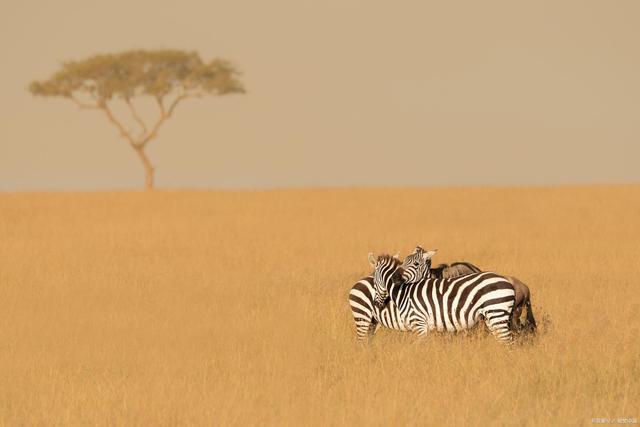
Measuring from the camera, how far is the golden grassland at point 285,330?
947 cm

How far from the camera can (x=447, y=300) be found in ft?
38.0

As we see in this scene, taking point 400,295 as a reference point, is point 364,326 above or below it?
below

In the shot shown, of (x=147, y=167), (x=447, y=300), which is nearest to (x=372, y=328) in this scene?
(x=447, y=300)

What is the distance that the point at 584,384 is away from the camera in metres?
10.1

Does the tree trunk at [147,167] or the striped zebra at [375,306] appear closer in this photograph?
the striped zebra at [375,306]

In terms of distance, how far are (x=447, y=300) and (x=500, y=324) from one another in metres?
0.77

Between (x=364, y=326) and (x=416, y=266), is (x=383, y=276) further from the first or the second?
(x=364, y=326)

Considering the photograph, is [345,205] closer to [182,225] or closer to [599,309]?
A: [182,225]

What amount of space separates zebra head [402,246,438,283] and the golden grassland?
0.92 metres

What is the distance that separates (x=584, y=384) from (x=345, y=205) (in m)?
29.5

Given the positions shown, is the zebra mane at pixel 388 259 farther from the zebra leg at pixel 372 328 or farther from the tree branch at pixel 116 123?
the tree branch at pixel 116 123

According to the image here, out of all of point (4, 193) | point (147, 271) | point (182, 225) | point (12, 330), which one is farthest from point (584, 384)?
point (4, 193)

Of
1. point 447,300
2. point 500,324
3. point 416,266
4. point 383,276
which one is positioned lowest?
point 500,324

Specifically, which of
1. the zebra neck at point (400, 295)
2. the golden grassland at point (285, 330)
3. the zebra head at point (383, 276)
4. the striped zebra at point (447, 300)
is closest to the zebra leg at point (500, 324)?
the striped zebra at point (447, 300)
